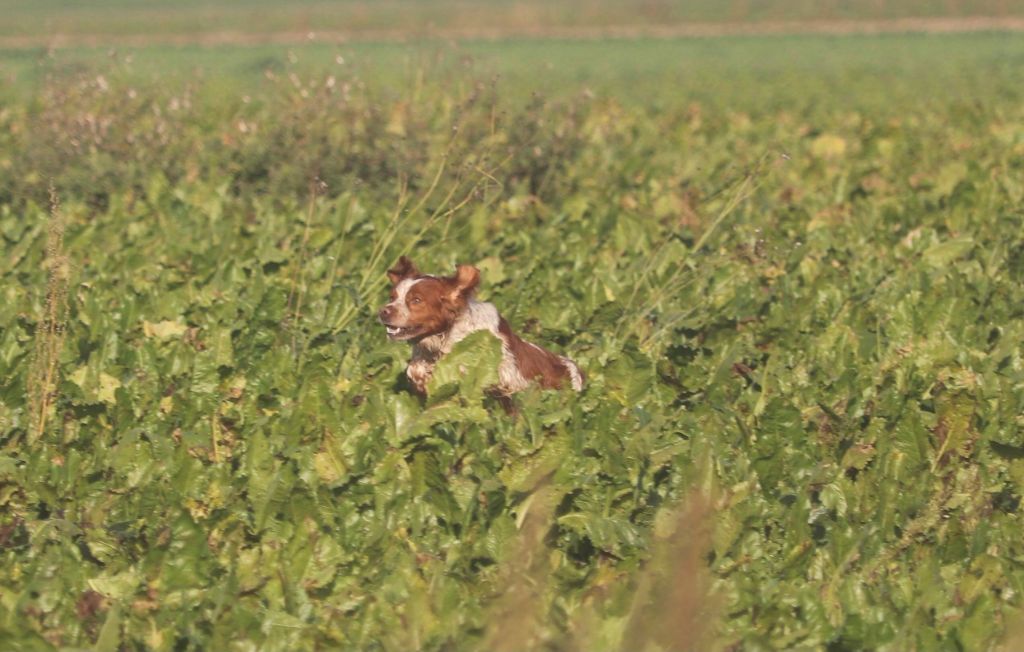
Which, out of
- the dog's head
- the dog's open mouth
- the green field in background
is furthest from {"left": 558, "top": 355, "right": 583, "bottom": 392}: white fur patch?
the green field in background

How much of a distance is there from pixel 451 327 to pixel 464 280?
0.75ft

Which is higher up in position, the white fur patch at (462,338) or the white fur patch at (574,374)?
the white fur patch at (462,338)

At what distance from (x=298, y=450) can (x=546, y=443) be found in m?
0.97

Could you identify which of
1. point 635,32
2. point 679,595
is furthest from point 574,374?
point 635,32

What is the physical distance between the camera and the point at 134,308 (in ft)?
26.5

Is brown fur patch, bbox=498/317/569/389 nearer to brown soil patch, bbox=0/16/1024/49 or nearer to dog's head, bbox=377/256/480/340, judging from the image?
dog's head, bbox=377/256/480/340

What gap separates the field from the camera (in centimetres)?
491

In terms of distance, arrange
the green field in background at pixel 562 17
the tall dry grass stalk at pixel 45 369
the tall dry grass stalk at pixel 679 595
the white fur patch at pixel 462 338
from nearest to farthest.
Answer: the tall dry grass stalk at pixel 679 595 → the tall dry grass stalk at pixel 45 369 → the white fur patch at pixel 462 338 → the green field in background at pixel 562 17

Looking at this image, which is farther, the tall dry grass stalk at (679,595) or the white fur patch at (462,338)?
the white fur patch at (462,338)

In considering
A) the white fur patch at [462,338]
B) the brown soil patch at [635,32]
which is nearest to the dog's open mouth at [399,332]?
the white fur patch at [462,338]

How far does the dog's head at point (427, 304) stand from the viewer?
6891 mm

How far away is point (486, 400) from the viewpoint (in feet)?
21.9

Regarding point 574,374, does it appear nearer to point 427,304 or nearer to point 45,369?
point 427,304

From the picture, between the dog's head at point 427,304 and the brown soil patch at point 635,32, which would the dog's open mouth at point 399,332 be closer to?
the dog's head at point 427,304
